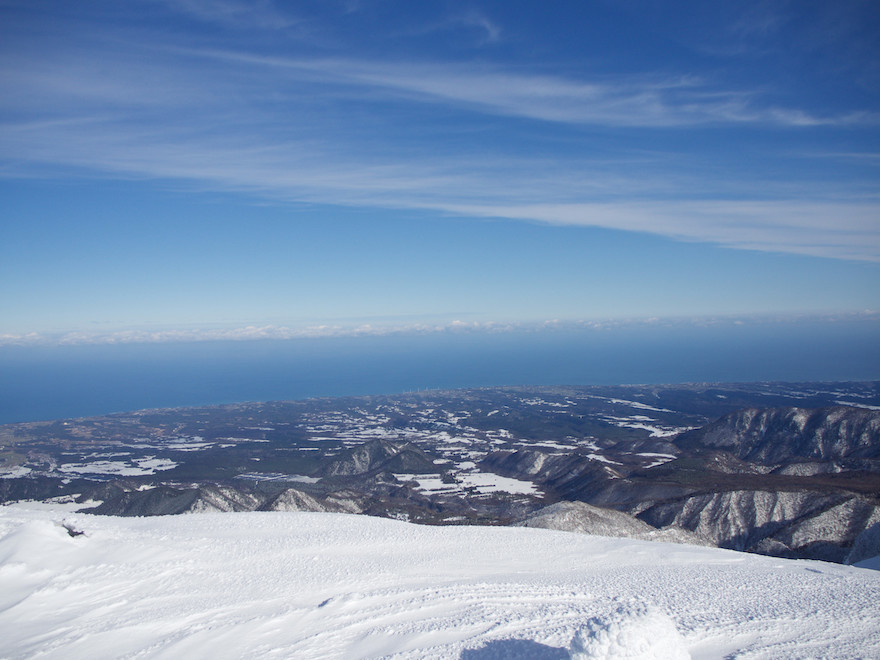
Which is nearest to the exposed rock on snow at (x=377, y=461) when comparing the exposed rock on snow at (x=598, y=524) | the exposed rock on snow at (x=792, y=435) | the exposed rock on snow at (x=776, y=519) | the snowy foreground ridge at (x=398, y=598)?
the exposed rock on snow at (x=776, y=519)

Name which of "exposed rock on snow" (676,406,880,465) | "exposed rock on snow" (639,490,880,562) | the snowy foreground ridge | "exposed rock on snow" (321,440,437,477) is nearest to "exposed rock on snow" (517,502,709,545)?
"exposed rock on snow" (639,490,880,562)

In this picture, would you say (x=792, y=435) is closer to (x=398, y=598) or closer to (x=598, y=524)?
(x=598, y=524)

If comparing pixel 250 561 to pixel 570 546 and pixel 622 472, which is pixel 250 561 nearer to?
pixel 570 546

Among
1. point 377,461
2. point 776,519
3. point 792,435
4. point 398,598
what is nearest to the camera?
point 398,598

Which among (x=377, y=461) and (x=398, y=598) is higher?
(x=398, y=598)

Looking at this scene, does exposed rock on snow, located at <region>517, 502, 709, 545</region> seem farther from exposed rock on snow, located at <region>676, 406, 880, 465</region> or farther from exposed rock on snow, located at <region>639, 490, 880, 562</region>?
exposed rock on snow, located at <region>676, 406, 880, 465</region>

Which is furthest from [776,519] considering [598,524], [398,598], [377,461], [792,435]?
[377,461]

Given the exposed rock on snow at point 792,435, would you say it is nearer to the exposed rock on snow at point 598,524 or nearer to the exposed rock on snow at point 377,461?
the exposed rock on snow at point 377,461

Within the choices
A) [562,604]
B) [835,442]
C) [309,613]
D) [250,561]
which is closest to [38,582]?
[250,561]

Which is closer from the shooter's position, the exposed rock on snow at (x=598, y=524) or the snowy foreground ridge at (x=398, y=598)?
the snowy foreground ridge at (x=398, y=598)
